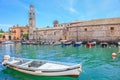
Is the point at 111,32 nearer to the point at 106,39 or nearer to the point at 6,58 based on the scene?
the point at 106,39

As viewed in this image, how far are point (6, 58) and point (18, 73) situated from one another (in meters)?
2.57

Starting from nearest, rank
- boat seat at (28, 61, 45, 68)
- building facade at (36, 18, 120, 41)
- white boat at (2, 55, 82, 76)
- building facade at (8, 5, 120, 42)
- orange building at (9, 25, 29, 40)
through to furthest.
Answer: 1. white boat at (2, 55, 82, 76)
2. boat seat at (28, 61, 45, 68)
3. building facade at (36, 18, 120, 41)
4. building facade at (8, 5, 120, 42)
5. orange building at (9, 25, 29, 40)

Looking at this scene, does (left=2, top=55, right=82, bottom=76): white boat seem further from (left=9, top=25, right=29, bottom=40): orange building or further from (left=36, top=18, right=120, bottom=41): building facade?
(left=9, top=25, right=29, bottom=40): orange building

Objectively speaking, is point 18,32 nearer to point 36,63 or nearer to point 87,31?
point 87,31

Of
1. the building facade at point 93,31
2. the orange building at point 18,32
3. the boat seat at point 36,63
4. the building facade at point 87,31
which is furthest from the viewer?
the orange building at point 18,32

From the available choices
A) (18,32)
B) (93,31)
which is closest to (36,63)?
(93,31)

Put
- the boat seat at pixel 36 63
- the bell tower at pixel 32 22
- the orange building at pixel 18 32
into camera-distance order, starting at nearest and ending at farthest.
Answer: the boat seat at pixel 36 63, the bell tower at pixel 32 22, the orange building at pixel 18 32

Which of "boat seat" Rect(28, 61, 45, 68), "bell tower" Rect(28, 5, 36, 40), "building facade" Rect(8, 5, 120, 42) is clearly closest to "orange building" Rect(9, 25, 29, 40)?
"bell tower" Rect(28, 5, 36, 40)

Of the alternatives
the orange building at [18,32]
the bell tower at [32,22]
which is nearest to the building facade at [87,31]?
the bell tower at [32,22]

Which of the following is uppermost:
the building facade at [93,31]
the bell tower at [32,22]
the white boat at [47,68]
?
the bell tower at [32,22]

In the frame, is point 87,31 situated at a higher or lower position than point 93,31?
higher

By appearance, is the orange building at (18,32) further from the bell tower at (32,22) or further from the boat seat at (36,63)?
the boat seat at (36,63)

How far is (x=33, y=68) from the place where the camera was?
12.8 meters

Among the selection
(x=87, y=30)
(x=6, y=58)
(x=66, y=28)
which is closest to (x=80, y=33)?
(x=87, y=30)
